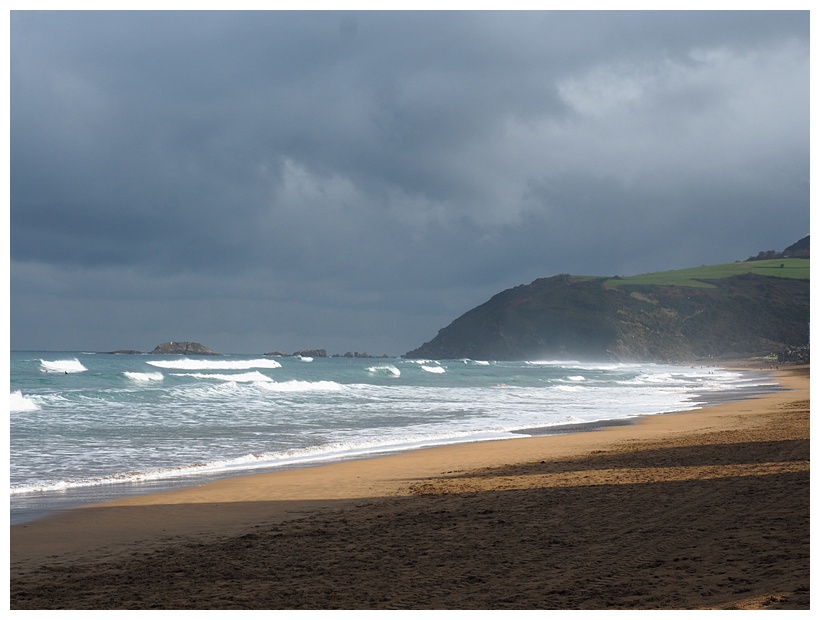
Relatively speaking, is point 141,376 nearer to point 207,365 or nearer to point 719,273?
point 207,365

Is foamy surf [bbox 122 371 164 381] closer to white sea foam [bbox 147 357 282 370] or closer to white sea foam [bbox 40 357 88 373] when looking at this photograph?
white sea foam [bbox 40 357 88 373]

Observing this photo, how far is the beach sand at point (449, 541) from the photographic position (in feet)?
17.3

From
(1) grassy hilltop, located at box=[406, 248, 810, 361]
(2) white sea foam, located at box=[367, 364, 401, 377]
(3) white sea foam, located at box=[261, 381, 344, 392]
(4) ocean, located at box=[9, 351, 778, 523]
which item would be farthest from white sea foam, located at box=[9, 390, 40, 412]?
(1) grassy hilltop, located at box=[406, 248, 810, 361]

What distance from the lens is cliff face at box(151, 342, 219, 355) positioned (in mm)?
177625

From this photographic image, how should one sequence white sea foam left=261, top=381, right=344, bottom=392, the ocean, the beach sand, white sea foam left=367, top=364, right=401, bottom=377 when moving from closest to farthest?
the beach sand < the ocean < white sea foam left=261, top=381, right=344, bottom=392 < white sea foam left=367, top=364, right=401, bottom=377

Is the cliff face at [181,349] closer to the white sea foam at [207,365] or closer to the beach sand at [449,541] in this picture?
the white sea foam at [207,365]

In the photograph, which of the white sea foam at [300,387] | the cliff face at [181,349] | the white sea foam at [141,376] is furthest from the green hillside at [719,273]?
the white sea foam at [141,376]

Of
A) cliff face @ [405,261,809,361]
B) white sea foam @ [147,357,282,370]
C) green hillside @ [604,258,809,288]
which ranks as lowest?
white sea foam @ [147,357,282,370]

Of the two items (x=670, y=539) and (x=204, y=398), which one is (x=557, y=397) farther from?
(x=670, y=539)

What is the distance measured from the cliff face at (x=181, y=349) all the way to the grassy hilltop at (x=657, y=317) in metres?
62.6

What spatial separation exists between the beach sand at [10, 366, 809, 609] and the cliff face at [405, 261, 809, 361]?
15092cm

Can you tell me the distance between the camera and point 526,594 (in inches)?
205
